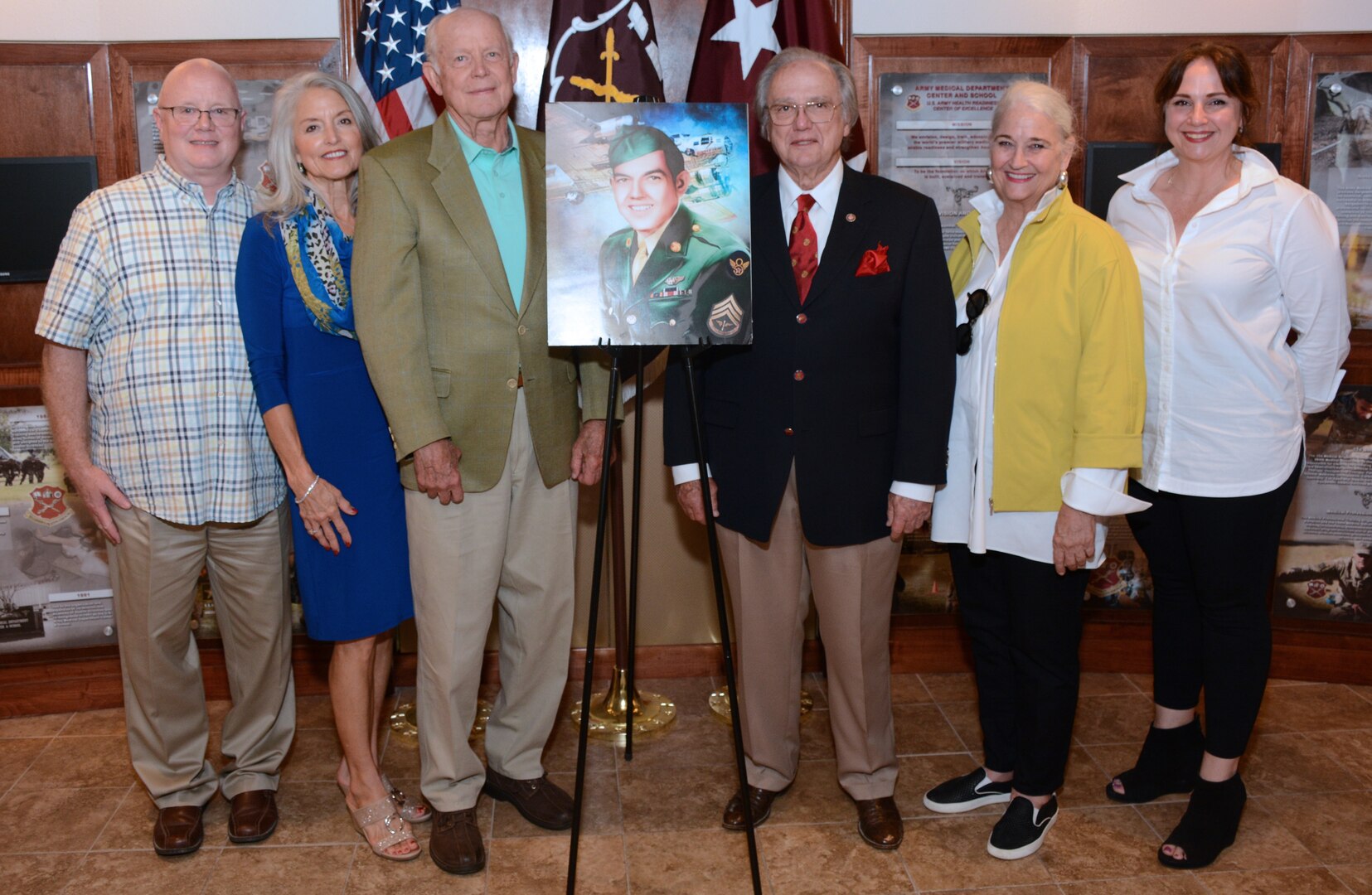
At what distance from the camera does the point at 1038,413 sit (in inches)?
103

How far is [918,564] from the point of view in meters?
3.95

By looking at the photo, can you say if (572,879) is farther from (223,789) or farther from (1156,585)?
(1156,585)

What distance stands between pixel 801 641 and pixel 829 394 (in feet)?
2.20

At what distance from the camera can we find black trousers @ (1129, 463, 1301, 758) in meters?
2.74

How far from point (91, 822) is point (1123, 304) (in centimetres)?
287

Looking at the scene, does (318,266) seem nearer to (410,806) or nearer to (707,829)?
(410,806)

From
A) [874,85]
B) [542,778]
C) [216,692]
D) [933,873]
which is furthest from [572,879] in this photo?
[874,85]

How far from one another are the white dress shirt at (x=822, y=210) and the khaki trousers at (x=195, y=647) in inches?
57.5

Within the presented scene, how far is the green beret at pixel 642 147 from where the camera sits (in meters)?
2.41

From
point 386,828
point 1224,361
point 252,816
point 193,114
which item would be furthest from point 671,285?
point 252,816

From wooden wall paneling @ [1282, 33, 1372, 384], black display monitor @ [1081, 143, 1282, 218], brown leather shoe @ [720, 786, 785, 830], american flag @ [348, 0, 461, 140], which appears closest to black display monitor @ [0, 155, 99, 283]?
american flag @ [348, 0, 461, 140]

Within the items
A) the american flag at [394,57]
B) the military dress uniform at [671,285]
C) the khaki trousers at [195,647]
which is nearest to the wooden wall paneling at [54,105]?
the american flag at [394,57]

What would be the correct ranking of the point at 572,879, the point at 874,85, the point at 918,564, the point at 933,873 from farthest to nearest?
1. the point at 918,564
2. the point at 874,85
3. the point at 933,873
4. the point at 572,879

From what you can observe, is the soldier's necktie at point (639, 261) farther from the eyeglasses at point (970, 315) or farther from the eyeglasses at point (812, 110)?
the eyeglasses at point (970, 315)
